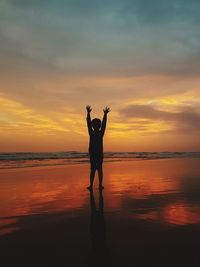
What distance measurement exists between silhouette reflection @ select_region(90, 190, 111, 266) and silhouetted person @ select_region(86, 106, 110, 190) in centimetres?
235

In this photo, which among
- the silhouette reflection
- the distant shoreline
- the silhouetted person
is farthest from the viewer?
the distant shoreline

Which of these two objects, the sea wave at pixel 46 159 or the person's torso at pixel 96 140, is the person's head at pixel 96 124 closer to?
the person's torso at pixel 96 140

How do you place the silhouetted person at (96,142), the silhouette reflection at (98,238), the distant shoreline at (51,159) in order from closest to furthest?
1. the silhouette reflection at (98,238)
2. the silhouetted person at (96,142)
3. the distant shoreline at (51,159)

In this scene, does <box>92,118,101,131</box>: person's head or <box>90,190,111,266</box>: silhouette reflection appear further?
<box>92,118,101,131</box>: person's head

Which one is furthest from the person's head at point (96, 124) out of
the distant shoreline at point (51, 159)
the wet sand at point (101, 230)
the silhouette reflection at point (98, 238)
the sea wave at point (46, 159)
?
the sea wave at point (46, 159)

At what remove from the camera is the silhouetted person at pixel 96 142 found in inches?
368

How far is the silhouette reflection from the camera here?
3520 millimetres

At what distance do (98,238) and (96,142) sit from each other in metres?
5.24

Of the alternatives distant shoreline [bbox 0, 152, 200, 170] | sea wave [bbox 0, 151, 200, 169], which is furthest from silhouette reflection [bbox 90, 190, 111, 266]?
sea wave [bbox 0, 151, 200, 169]

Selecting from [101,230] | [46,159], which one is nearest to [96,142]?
[101,230]

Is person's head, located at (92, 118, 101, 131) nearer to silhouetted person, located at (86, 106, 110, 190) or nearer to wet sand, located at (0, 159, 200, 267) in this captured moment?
silhouetted person, located at (86, 106, 110, 190)

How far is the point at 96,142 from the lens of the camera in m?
9.49

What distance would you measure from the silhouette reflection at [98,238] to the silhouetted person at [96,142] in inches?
92.6

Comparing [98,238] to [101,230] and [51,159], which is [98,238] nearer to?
[101,230]
